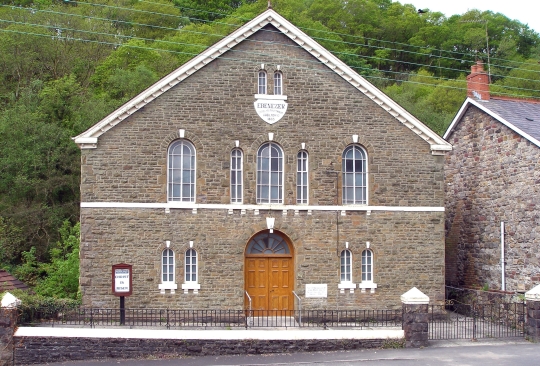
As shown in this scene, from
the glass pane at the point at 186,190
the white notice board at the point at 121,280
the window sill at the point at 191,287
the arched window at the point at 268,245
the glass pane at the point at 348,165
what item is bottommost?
the window sill at the point at 191,287

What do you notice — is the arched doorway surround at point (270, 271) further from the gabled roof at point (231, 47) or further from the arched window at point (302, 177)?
the gabled roof at point (231, 47)

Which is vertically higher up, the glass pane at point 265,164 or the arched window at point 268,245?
the glass pane at point 265,164

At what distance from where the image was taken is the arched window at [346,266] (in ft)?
69.0

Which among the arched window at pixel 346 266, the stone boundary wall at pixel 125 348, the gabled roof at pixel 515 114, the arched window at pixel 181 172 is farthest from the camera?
the gabled roof at pixel 515 114

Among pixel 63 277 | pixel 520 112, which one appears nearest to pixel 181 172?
pixel 63 277

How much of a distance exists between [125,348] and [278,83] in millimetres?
10376

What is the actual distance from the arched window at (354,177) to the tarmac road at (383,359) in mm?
6240

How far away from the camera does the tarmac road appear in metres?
15.1

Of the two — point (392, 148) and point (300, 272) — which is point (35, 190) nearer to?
point (300, 272)

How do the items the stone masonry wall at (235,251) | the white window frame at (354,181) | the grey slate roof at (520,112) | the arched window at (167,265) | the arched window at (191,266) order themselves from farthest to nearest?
the grey slate roof at (520,112), the white window frame at (354,181), the arched window at (191,266), the arched window at (167,265), the stone masonry wall at (235,251)

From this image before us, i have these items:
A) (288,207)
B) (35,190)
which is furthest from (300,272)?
(35,190)

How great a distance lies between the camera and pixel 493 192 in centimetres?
2383

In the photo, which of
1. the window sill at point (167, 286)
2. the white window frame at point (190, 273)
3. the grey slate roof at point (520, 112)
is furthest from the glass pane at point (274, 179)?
the grey slate roof at point (520, 112)

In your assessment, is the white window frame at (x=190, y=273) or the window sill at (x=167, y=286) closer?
the window sill at (x=167, y=286)
